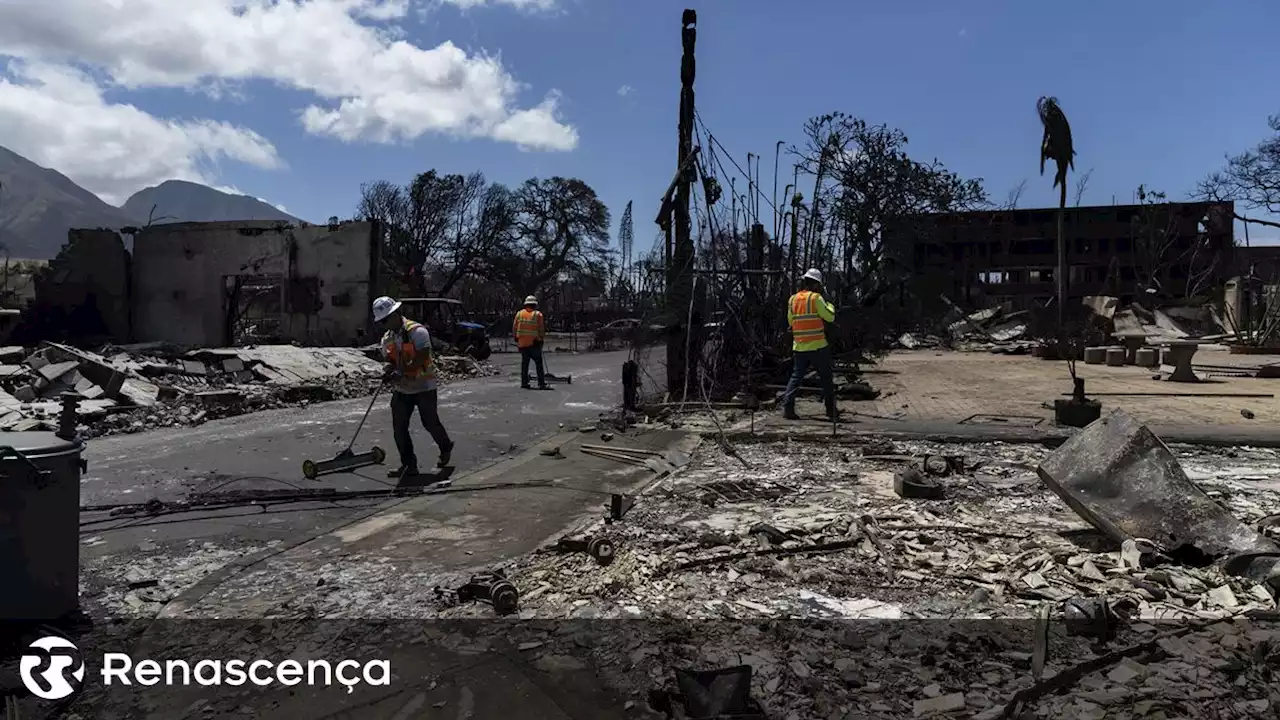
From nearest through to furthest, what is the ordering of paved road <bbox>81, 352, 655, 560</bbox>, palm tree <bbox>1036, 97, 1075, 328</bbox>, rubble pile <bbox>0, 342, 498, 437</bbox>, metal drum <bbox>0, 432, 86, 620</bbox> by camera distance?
1. metal drum <bbox>0, 432, 86, 620</bbox>
2. paved road <bbox>81, 352, 655, 560</bbox>
3. rubble pile <bbox>0, 342, 498, 437</bbox>
4. palm tree <bbox>1036, 97, 1075, 328</bbox>

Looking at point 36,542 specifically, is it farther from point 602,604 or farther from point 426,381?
point 426,381

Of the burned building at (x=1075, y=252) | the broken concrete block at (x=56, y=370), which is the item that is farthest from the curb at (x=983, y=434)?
the burned building at (x=1075, y=252)

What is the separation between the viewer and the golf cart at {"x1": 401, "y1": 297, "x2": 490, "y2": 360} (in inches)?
932

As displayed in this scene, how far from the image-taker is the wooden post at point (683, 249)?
449 inches

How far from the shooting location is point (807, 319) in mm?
9695

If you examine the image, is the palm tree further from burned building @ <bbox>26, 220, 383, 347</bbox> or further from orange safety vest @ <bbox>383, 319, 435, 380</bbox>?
orange safety vest @ <bbox>383, 319, 435, 380</bbox>

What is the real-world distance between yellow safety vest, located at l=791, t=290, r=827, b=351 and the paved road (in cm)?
301

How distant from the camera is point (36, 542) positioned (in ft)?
11.8

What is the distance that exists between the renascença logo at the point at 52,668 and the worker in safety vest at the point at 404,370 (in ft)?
12.5

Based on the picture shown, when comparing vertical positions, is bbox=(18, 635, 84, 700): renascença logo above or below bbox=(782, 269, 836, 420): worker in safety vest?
below

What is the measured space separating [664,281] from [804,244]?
3003 mm

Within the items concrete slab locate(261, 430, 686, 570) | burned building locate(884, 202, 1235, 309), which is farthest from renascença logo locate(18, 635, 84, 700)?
burned building locate(884, 202, 1235, 309)

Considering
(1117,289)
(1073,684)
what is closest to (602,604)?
(1073,684)

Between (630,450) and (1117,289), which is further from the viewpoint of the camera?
(1117,289)
